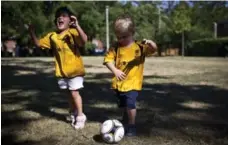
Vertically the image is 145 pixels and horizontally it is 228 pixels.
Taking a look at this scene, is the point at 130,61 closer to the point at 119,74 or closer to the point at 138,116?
the point at 119,74

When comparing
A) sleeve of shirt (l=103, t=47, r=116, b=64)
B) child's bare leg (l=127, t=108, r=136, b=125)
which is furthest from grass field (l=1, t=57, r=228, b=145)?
sleeve of shirt (l=103, t=47, r=116, b=64)

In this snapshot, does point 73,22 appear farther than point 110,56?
Yes

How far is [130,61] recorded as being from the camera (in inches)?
181

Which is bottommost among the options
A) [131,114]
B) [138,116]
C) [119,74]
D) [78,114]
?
[138,116]

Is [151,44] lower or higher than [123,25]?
lower

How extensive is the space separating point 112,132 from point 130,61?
0.85 metres

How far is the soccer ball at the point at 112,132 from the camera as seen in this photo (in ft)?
14.1

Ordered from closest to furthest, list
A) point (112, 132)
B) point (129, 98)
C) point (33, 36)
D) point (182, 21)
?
1. point (112, 132)
2. point (129, 98)
3. point (33, 36)
4. point (182, 21)

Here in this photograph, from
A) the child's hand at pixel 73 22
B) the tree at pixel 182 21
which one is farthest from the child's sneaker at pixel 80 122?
the tree at pixel 182 21

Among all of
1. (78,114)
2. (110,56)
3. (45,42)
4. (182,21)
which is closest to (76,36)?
(45,42)

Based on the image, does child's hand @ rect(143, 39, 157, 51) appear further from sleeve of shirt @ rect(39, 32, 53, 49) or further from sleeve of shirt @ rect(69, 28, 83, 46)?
sleeve of shirt @ rect(39, 32, 53, 49)

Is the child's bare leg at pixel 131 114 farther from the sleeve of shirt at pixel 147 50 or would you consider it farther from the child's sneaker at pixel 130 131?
the sleeve of shirt at pixel 147 50

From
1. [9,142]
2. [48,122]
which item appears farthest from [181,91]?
[9,142]

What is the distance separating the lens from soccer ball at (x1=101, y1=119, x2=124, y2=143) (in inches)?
170
